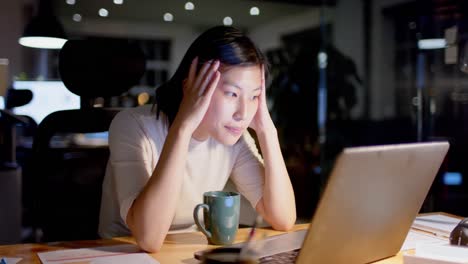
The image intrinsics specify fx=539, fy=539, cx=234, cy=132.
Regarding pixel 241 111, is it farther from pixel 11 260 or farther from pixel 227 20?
pixel 227 20

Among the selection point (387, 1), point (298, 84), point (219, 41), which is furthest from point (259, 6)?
point (219, 41)

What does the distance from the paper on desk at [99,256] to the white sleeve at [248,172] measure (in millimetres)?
434

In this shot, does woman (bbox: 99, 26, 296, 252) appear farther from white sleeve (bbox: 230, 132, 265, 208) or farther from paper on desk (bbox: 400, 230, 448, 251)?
paper on desk (bbox: 400, 230, 448, 251)

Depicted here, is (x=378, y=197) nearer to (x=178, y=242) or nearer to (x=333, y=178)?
(x=333, y=178)

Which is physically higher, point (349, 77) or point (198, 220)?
point (349, 77)

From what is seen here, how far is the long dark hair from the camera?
1.34 meters

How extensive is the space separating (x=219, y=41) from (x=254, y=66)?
113 millimetres

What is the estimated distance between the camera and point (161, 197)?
1167 mm

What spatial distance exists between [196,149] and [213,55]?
0.90 feet

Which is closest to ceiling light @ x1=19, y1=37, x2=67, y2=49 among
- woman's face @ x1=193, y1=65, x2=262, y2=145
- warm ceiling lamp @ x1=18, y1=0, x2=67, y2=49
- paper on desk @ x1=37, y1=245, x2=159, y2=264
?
warm ceiling lamp @ x1=18, y1=0, x2=67, y2=49

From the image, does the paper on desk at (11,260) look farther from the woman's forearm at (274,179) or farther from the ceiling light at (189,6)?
the ceiling light at (189,6)

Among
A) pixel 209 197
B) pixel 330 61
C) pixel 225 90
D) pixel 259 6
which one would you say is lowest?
pixel 209 197

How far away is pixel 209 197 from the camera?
1.13m

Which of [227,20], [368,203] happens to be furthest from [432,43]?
[368,203]
